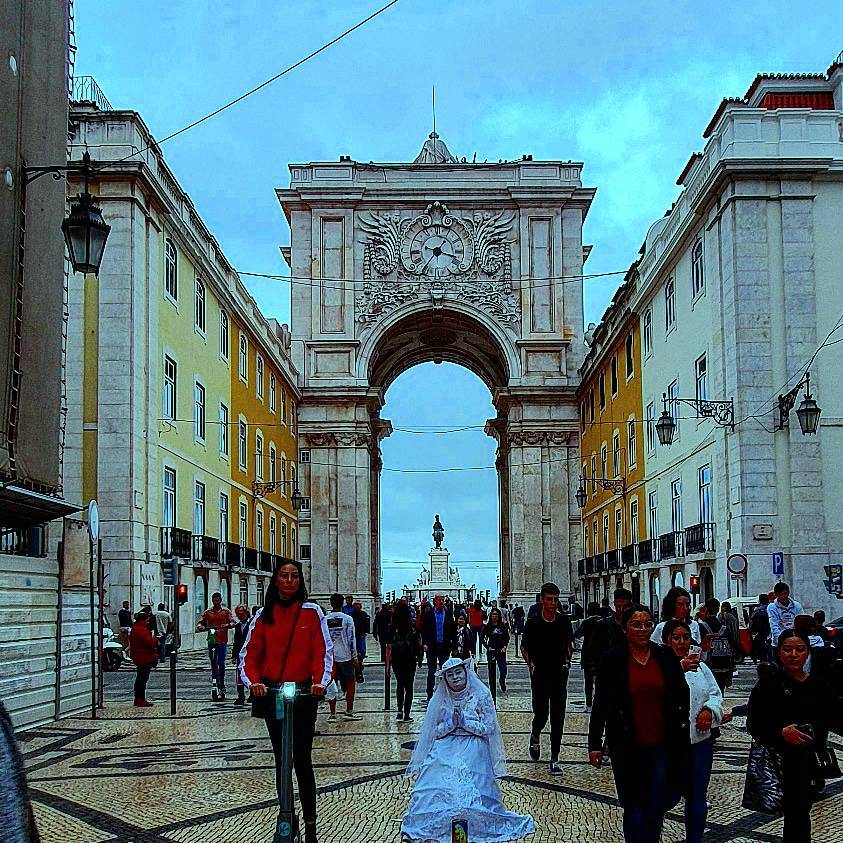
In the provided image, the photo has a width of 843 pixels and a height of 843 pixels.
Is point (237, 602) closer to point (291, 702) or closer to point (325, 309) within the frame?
point (325, 309)

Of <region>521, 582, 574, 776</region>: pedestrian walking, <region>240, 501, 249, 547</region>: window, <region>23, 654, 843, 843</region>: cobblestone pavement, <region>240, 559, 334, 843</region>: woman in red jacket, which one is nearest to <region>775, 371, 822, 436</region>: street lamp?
<region>23, 654, 843, 843</region>: cobblestone pavement

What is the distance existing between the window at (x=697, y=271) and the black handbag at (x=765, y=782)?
23250 millimetres

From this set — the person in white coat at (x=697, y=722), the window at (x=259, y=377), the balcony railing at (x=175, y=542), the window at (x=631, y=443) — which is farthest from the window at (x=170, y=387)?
the person in white coat at (x=697, y=722)

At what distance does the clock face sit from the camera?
54531mm

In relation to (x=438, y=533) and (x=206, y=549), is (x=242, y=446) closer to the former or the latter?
(x=206, y=549)

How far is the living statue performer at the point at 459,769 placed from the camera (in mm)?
7312

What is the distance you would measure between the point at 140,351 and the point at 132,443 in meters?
2.16

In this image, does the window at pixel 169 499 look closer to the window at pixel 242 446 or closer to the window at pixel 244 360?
the window at pixel 242 446

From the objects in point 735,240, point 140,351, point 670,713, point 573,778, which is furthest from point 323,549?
point 670,713

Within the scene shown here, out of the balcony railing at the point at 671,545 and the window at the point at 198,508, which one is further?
the window at the point at 198,508

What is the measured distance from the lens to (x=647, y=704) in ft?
21.2

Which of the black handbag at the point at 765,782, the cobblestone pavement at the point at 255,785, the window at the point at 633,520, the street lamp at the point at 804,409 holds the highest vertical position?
the street lamp at the point at 804,409

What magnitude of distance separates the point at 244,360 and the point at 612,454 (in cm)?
1351

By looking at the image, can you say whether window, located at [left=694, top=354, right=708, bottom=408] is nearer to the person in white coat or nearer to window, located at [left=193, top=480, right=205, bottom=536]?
window, located at [left=193, top=480, right=205, bottom=536]
